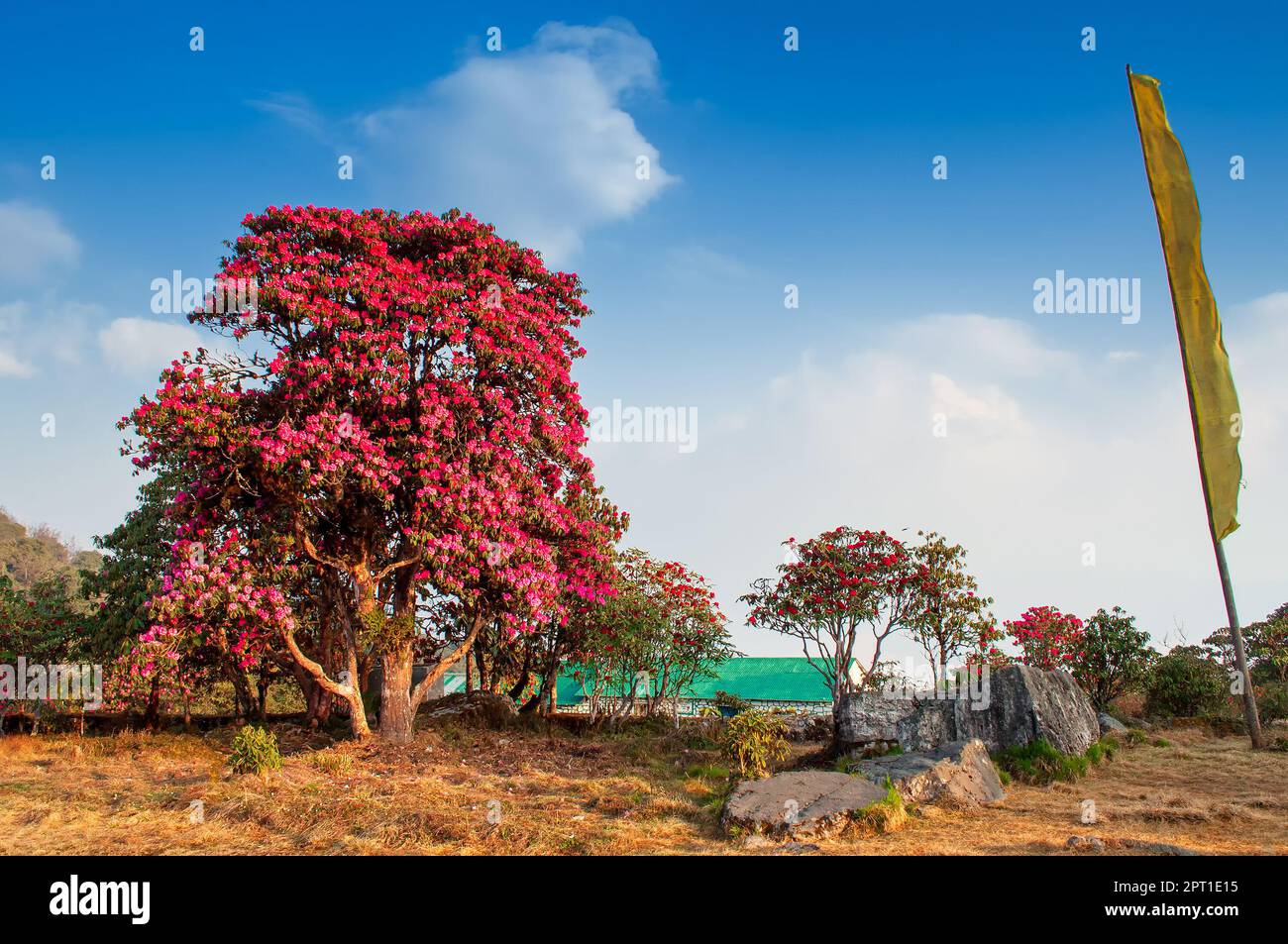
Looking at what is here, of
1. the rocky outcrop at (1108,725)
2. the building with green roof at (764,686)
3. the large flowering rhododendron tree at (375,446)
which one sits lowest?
the building with green roof at (764,686)

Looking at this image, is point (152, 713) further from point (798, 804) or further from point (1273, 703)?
point (1273, 703)

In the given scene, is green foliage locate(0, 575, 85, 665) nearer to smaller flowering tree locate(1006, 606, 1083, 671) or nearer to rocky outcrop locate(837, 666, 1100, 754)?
rocky outcrop locate(837, 666, 1100, 754)

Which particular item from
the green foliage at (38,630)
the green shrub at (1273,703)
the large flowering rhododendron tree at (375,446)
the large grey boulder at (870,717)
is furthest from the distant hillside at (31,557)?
the green shrub at (1273,703)

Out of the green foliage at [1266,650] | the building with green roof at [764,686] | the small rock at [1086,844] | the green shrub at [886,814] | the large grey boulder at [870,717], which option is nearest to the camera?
the small rock at [1086,844]

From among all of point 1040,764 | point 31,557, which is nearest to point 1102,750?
point 1040,764

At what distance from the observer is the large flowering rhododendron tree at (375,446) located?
14.8m

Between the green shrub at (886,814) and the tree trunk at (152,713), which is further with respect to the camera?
the tree trunk at (152,713)

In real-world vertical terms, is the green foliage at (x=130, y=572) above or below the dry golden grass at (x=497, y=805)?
above

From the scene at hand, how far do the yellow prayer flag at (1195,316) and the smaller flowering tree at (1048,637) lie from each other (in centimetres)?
687

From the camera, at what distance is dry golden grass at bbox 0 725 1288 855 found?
28.7ft

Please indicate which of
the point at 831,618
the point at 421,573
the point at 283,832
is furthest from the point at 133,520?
the point at 831,618

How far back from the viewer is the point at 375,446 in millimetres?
15000

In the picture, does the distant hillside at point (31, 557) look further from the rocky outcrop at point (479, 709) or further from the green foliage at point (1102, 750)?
the green foliage at point (1102, 750)
